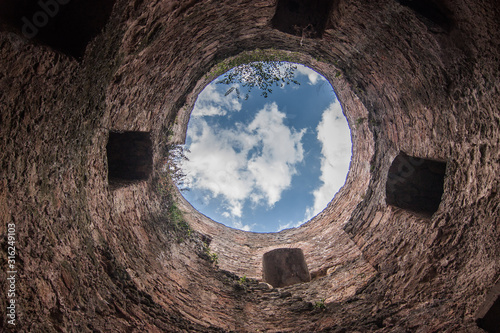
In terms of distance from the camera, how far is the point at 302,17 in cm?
429

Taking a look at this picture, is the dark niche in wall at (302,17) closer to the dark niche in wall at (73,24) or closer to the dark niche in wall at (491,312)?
the dark niche in wall at (73,24)

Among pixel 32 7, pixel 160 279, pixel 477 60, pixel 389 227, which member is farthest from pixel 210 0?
pixel 389 227

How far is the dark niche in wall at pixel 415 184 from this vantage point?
4258 mm

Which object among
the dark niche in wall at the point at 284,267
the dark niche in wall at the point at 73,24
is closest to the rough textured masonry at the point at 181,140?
the dark niche in wall at the point at 73,24

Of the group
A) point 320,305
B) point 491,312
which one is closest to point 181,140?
point 320,305

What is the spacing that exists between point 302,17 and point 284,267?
4.35 meters

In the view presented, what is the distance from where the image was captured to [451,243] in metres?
3.31

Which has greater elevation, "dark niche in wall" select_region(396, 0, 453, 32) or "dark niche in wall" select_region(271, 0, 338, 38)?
"dark niche in wall" select_region(271, 0, 338, 38)

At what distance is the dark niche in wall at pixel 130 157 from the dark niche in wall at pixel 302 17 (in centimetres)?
279

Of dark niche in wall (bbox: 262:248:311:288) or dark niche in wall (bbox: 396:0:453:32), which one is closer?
dark niche in wall (bbox: 396:0:453:32)

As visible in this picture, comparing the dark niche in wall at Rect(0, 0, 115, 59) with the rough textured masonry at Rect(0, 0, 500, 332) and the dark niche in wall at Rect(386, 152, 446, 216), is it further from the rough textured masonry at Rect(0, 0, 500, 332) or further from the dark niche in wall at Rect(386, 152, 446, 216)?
Answer: the dark niche in wall at Rect(386, 152, 446, 216)

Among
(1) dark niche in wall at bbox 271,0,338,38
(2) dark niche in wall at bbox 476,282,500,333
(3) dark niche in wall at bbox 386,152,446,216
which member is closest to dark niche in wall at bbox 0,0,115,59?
(1) dark niche in wall at bbox 271,0,338,38

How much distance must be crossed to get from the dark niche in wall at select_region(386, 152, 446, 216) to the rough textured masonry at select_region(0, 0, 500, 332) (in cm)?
3

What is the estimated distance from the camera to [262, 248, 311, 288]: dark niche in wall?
4992mm
